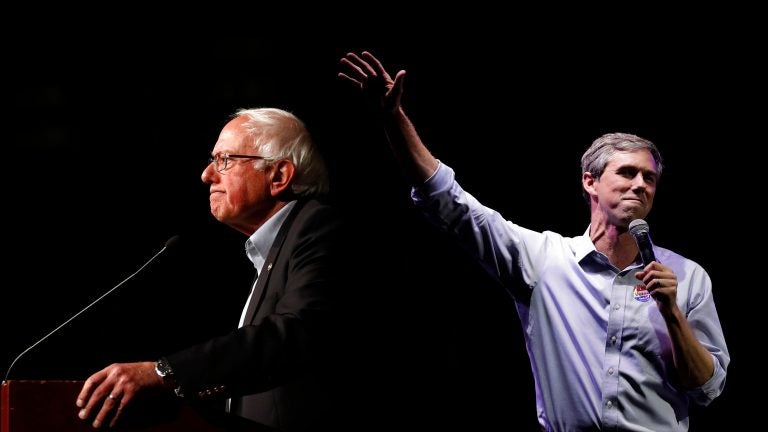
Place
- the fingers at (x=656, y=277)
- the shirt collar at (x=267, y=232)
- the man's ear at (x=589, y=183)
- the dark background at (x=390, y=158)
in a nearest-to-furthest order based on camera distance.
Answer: the fingers at (x=656, y=277) → the shirt collar at (x=267, y=232) → the man's ear at (x=589, y=183) → the dark background at (x=390, y=158)

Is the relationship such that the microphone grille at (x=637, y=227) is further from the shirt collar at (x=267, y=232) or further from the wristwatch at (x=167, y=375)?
the wristwatch at (x=167, y=375)

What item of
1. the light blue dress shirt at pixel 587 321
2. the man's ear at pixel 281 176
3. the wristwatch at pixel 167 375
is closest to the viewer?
the wristwatch at pixel 167 375

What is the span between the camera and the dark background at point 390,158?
362cm

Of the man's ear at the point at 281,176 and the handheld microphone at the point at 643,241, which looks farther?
the man's ear at the point at 281,176

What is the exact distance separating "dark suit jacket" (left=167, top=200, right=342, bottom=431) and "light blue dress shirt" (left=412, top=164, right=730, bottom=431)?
37 centimetres

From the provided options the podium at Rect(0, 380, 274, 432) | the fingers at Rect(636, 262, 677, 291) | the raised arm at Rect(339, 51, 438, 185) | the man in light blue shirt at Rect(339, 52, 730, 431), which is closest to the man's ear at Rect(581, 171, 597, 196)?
the man in light blue shirt at Rect(339, 52, 730, 431)

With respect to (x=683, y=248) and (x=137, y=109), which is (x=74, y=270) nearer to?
(x=137, y=109)

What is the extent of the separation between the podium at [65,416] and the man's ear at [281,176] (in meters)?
0.97

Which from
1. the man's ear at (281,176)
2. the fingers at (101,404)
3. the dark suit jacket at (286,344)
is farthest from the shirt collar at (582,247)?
the fingers at (101,404)

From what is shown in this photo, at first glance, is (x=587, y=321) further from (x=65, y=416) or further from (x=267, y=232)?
(x=65, y=416)

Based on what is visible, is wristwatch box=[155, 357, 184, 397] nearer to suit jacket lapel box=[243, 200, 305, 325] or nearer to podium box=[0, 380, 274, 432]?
podium box=[0, 380, 274, 432]

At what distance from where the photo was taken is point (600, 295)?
2.40 meters

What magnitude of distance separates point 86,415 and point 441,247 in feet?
7.95

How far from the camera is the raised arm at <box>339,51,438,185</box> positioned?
85.7 inches
